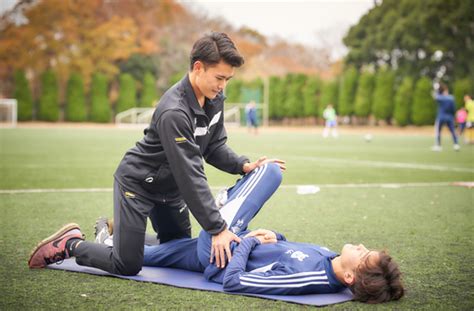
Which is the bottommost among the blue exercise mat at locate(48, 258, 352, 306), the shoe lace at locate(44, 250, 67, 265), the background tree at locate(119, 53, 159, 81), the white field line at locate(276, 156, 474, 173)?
the white field line at locate(276, 156, 474, 173)

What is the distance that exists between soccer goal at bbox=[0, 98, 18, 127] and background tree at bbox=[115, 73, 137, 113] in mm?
7763

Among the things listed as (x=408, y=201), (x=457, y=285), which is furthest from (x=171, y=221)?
(x=408, y=201)

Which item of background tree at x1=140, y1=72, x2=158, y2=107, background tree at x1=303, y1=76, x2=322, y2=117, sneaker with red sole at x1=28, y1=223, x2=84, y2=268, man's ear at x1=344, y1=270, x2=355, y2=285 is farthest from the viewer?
background tree at x1=140, y1=72, x2=158, y2=107

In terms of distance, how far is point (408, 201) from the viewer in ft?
26.2

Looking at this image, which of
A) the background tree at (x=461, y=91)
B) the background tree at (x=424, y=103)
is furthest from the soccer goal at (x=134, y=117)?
the background tree at (x=461, y=91)

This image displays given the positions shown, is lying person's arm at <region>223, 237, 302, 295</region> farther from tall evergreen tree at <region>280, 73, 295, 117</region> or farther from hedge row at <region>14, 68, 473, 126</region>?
tall evergreen tree at <region>280, 73, 295, 117</region>

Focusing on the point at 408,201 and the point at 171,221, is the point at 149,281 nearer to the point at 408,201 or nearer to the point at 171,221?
the point at 171,221

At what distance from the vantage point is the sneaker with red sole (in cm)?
417

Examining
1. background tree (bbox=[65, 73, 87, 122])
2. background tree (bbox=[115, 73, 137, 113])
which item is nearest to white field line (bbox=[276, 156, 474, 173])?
background tree (bbox=[65, 73, 87, 122])

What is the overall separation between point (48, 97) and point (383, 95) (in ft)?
76.0

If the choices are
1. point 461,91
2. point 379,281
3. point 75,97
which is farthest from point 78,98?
point 379,281

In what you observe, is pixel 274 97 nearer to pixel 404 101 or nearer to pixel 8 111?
pixel 404 101

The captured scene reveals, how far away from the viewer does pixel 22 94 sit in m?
42.7

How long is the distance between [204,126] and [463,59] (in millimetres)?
41943
